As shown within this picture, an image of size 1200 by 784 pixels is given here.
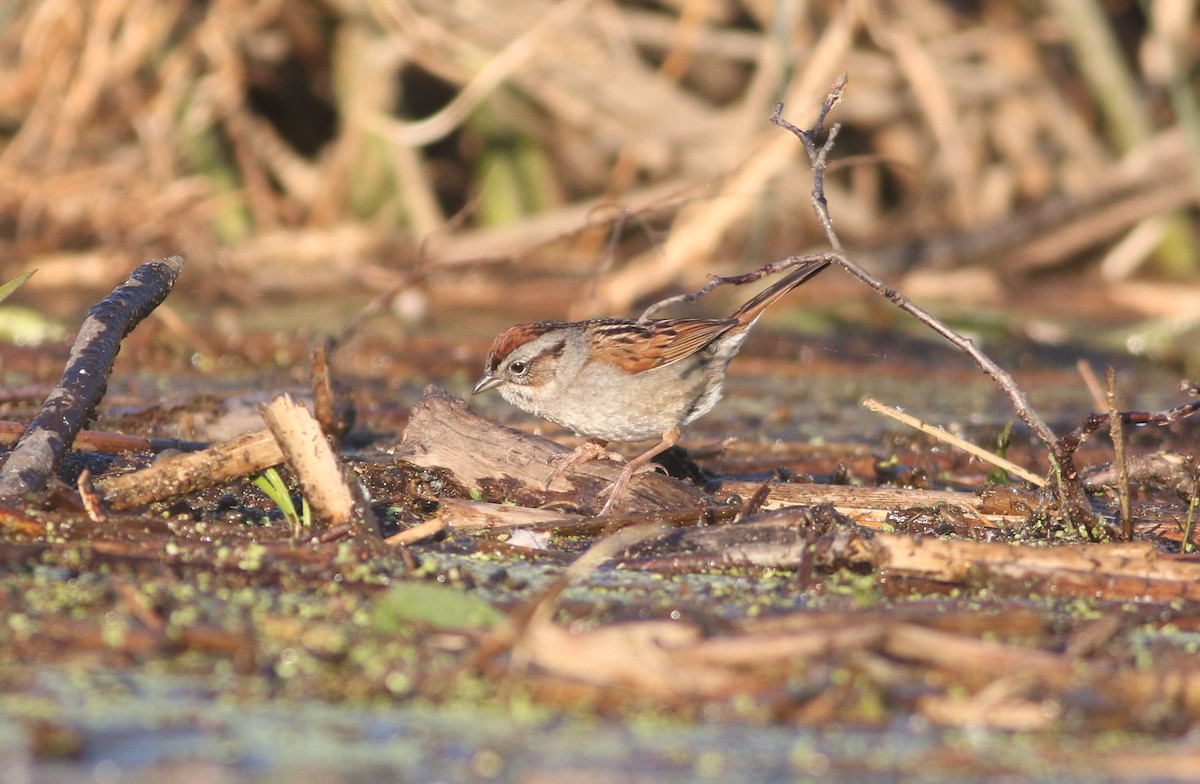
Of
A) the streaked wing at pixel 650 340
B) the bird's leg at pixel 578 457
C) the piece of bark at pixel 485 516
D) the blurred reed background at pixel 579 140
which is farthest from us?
the blurred reed background at pixel 579 140

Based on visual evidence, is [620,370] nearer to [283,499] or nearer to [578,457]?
[578,457]

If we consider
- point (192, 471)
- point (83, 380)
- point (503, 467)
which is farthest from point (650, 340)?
point (83, 380)

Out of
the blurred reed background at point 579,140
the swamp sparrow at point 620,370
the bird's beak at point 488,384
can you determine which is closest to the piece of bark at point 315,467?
the swamp sparrow at point 620,370

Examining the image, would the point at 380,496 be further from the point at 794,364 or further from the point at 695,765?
the point at 794,364

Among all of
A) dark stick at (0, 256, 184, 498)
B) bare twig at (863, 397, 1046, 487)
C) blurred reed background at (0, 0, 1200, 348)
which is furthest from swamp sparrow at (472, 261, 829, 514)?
blurred reed background at (0, 0, 1200, 348)

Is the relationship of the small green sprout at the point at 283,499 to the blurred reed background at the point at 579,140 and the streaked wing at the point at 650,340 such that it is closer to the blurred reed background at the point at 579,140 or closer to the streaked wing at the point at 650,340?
the streaked wing at the point at 650,340

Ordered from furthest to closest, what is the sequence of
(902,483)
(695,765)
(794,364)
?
(794,364) → (902,483) → (695,765)

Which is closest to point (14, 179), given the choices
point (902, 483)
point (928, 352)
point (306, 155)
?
point (306, 155)
